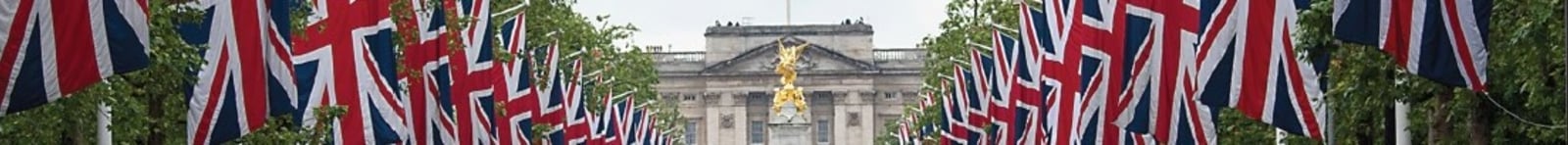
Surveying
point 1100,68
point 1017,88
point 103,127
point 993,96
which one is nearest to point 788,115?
point 993,96

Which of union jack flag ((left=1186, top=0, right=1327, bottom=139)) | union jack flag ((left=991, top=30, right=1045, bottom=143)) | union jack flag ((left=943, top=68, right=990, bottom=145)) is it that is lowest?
union jack flag ((left=943, top=68, right=990, bottom=145))

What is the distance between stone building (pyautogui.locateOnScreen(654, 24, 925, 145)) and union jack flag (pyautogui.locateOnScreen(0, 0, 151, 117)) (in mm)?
157630

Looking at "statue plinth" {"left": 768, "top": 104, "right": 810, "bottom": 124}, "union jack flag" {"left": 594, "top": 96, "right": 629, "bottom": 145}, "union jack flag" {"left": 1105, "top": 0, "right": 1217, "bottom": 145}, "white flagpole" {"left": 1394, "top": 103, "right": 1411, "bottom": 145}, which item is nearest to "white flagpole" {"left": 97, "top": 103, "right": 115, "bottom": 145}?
"union jack flag" {"left": 1105, "top": 0, "right": 1217, "bottom": 145}

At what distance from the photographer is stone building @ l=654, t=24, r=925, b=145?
179 meters

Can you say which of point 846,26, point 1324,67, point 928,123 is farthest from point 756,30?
point 1324,67

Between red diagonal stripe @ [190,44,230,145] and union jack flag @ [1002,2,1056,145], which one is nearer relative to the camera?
red diagonal stripe @ [190,44,230,145]

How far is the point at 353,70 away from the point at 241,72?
6.20m

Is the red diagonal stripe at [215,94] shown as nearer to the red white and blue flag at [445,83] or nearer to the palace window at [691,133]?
the red white and blue flag at [445,83]

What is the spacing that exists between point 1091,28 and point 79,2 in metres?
15.5

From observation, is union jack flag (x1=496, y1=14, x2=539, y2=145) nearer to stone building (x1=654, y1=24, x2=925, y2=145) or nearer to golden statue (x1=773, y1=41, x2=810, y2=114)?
golden statue (x1=773, y1=41, x2=810, y2=114)

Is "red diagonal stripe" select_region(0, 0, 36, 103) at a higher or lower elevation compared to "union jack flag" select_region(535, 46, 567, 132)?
higher

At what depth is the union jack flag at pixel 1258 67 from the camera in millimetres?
26344

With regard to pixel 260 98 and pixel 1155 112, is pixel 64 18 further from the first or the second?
pixel 1155 112

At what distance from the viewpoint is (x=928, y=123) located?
8825cm
